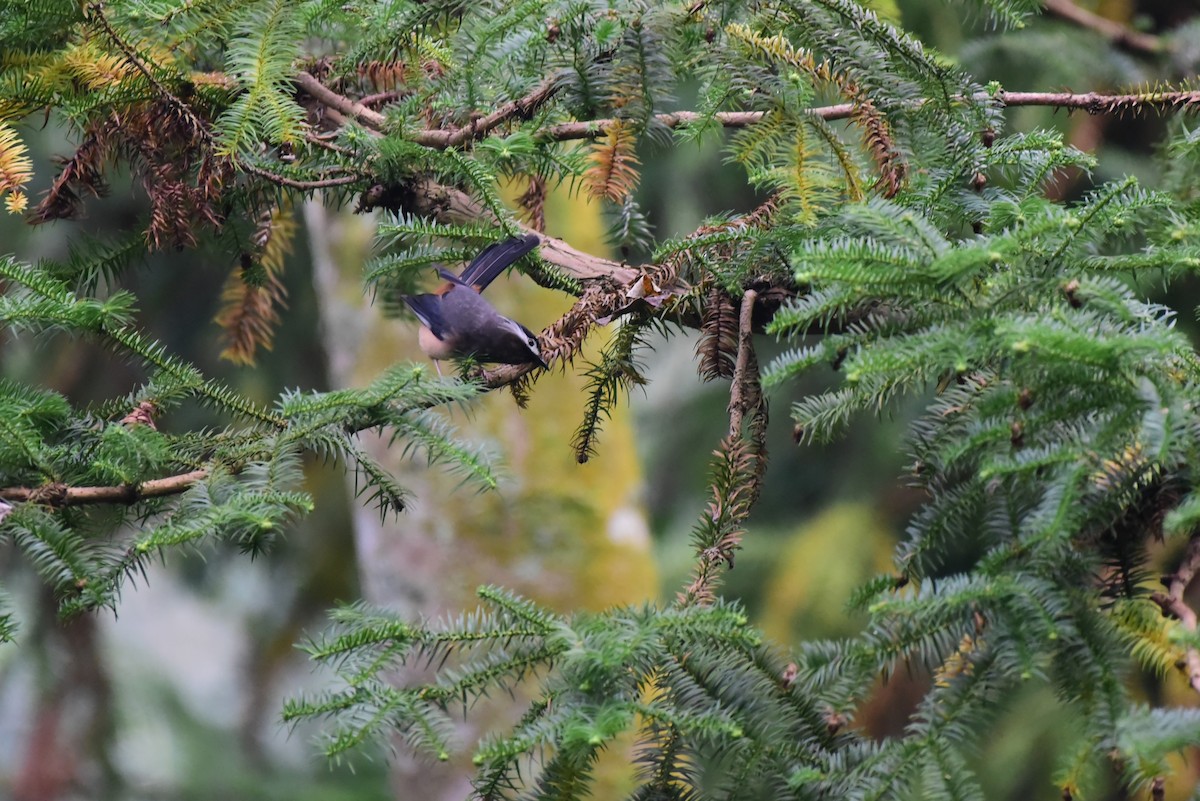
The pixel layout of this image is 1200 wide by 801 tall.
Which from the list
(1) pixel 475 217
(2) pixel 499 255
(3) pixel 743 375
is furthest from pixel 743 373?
(1) pixel 475 217

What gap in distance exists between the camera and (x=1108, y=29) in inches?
172

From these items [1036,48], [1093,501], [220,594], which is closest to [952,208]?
[1093,501]

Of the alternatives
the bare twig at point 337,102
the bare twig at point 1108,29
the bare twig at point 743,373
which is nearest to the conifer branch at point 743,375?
the bare twig at point 743,373

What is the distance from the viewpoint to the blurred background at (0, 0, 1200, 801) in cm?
408

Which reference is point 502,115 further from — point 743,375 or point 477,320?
point 743,375

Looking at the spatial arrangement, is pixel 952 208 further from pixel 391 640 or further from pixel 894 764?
pixel 391 640

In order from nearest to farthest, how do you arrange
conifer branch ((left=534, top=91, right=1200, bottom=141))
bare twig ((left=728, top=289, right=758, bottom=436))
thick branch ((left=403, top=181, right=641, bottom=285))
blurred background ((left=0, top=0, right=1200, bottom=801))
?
bare twig ((left=728, top=289, right=758, bottom=436)) < conifer branch ((left=534, top=91, right=1200, bottom=141)) < thick branch ((left=403, top=181, right=641, bottom=285)) < blurred background ((left=0, top=0, right=1200, bottom=801))

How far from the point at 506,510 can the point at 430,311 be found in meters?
2.08

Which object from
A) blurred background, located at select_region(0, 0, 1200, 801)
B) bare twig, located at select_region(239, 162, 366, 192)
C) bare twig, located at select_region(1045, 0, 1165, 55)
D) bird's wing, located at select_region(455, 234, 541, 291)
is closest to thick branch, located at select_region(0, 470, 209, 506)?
bare twig, located at select_region(239, 162, 366, 192)

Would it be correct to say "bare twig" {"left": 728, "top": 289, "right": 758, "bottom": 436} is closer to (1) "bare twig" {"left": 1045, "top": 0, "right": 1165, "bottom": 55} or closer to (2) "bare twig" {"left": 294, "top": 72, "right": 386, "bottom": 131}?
(2) "bare twig" {"left": 294, "top": 72, "right": 386, "bottom": 131}

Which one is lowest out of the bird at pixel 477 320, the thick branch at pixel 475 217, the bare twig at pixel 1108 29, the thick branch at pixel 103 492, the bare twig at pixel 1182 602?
the bare twig at pixel 1182 602

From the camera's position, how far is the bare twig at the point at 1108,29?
425 centimetres

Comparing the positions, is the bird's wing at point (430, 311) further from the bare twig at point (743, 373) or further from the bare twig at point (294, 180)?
the bare twig at point (743, 373)

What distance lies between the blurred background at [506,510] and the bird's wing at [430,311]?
528 millimetres
